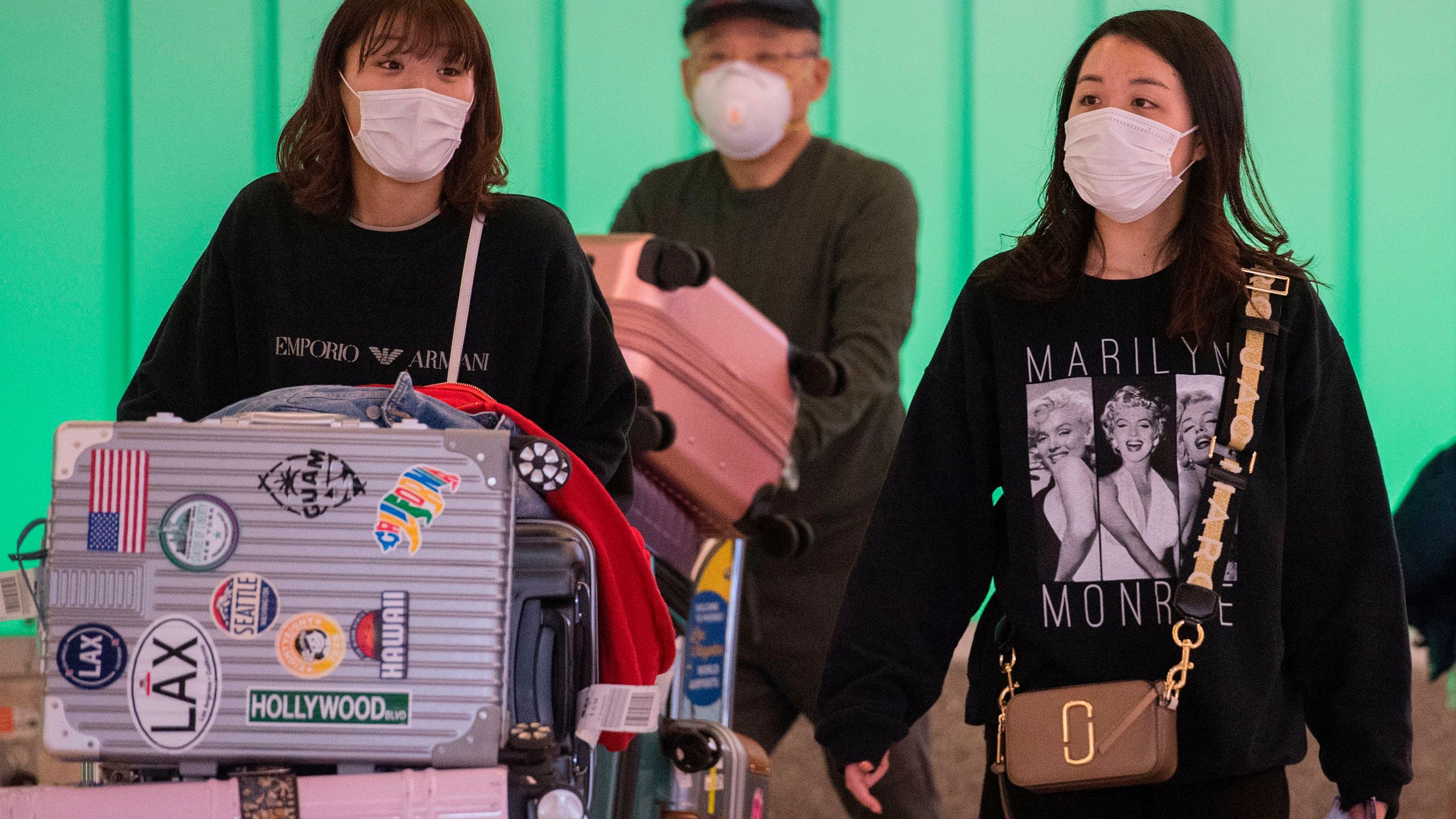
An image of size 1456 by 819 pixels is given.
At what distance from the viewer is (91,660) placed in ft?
4.69

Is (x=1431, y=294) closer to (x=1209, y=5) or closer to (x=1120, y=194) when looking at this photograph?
(x=1209, y=5)

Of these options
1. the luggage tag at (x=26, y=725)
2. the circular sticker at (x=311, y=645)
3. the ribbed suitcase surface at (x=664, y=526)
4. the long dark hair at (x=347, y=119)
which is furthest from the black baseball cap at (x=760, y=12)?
the circular sticker at (x=311, y=645)

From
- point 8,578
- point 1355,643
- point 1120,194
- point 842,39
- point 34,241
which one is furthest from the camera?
point 842,39

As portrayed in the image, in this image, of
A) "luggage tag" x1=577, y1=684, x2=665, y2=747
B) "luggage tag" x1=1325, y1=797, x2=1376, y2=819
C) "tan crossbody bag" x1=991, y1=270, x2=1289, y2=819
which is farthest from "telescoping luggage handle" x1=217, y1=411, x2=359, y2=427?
"luggage tag" x1=1325, y1=797, x2=1376, y2=819

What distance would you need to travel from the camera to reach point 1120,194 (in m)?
1.86

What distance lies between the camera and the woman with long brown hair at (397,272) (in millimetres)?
1858

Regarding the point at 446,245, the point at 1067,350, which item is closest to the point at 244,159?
the point at 446,245

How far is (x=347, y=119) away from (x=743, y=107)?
1.59 m

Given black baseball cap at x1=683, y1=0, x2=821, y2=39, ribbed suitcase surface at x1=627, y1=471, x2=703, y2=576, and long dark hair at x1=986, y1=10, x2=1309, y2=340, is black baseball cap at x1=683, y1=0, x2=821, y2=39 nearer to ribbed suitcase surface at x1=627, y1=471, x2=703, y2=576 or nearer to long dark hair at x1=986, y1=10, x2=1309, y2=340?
ribbed suitcase surface at x1=627, y1=471, x2=703, y2=576

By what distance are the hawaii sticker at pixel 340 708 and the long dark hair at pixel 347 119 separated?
2.35 ft

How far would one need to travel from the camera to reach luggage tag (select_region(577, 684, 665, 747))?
60.0 inches

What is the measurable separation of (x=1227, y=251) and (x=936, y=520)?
48cm

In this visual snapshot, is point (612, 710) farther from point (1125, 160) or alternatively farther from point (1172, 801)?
point (1125, 160)

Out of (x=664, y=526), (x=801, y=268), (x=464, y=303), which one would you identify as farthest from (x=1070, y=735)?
(x=801, y=268)
